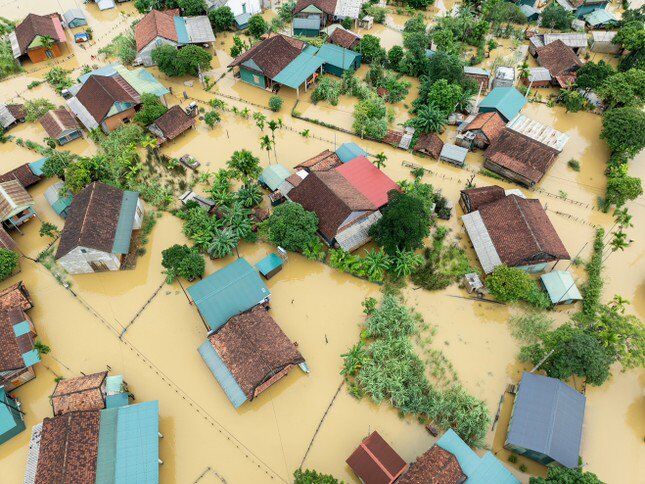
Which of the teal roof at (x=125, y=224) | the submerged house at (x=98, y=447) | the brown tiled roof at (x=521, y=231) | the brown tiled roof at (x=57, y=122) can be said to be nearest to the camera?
the submerged house at (x=98, y=447)

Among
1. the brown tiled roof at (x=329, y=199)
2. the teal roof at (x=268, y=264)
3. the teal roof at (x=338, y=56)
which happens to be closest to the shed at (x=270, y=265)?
the teal roof at (x=268, y=264)

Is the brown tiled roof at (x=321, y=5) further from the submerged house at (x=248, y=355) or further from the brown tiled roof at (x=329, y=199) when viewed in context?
the submerged house at (x=248, y=355)

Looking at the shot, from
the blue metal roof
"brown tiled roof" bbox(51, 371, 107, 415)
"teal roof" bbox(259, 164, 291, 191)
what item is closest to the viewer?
"brown tiled roof" bbox(51, 371, 107, 415)

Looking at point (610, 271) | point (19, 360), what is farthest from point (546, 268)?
point (19, 360)

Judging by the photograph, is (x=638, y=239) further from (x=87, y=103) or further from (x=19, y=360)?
(x=87, y=103)

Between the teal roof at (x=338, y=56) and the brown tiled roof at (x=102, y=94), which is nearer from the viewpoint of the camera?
the brown tiled roof at (x=102, y=94)

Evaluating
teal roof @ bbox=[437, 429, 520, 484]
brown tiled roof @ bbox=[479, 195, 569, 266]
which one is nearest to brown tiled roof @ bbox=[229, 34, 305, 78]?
brown tiled roof @ bbox=[479, 195, 569, 266]

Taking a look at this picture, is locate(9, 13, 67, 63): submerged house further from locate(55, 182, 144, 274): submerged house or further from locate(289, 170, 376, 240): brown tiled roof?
locate(289, 170, 376, 240): brown tiled roof
